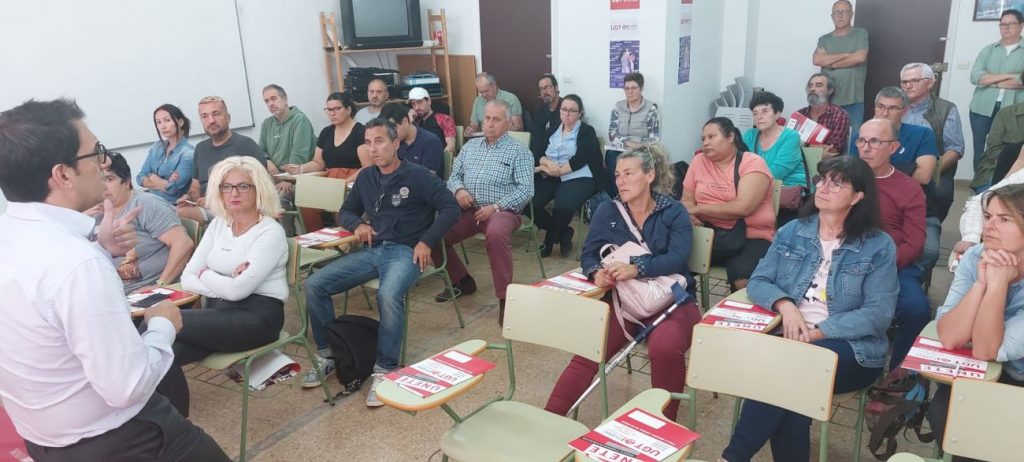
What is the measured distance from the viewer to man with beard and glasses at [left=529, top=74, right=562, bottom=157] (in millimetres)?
5684

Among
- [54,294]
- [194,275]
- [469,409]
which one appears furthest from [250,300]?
[54,294]

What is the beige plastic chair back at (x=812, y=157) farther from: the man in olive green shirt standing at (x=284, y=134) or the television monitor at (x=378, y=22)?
the television monitor at (x=378, y=22)

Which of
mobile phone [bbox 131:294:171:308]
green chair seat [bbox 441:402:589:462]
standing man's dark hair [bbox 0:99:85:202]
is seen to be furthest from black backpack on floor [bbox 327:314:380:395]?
standing man's dark hair [bbox 0:99:85:202]

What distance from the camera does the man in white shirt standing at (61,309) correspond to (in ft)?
4.67

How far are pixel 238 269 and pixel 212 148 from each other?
6.63 feet

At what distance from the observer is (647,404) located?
1.92m

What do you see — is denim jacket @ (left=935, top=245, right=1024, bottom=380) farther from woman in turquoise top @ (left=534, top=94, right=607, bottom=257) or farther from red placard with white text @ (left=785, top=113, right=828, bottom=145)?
woman in turquoise top @ (left=534, top=94, right=607, bottom=257)

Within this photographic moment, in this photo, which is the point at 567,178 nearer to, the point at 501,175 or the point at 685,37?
the point at 501,175

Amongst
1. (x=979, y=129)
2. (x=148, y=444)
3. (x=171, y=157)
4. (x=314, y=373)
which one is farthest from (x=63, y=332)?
(x=979, y=129)

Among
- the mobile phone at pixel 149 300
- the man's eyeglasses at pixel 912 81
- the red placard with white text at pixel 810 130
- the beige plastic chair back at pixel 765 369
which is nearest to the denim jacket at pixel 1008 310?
the beige plastic chair back at pixel 765 369

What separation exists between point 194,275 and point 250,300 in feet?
1.04

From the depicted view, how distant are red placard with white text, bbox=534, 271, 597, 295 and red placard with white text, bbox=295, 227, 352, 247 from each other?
121 cm

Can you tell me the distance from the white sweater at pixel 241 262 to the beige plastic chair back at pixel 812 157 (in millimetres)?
3213

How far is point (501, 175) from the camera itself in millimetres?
4324
